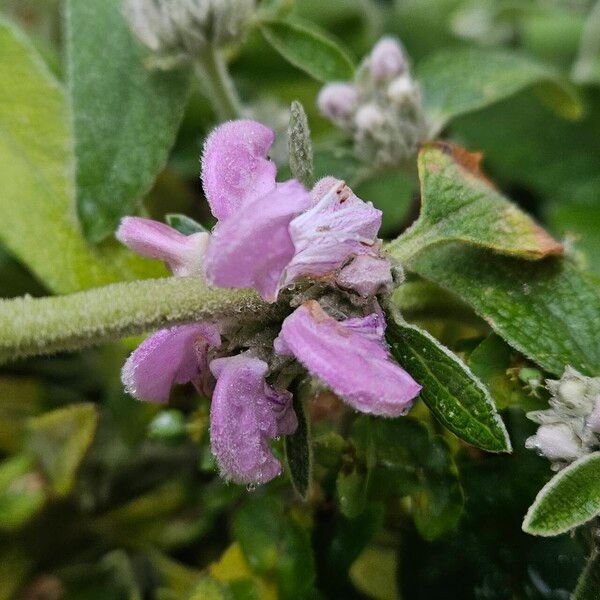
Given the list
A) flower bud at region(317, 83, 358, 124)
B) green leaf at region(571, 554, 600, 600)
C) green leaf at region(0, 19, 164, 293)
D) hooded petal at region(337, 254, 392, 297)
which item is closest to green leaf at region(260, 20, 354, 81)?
flower bud at region(317, 83, 358, 124)

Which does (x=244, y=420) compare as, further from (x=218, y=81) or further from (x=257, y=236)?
(x=218, y=81)

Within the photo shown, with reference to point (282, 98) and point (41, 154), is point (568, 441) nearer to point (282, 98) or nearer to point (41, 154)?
point (41, 154)

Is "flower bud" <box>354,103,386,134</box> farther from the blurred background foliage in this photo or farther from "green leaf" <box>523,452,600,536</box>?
"green leaf" <box>523,452,600,536</box>

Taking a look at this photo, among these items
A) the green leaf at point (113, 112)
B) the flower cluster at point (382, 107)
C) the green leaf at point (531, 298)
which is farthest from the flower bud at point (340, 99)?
the green leaf at point (531, 298)

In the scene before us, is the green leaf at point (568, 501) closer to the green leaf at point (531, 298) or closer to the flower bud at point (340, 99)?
the green leaf at point (531, 298)

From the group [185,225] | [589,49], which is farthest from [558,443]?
[589,49]

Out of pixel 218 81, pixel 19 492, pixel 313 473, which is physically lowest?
pixel 19 492

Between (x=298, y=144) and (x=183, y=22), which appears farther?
(x=183, y=22)
